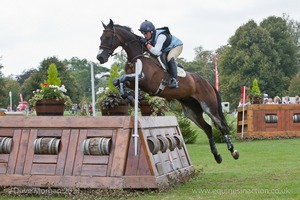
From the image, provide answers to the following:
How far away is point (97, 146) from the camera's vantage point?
27.0 feet

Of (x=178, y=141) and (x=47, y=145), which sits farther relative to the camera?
(x=178, y=141)

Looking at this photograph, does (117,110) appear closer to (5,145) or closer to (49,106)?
(49,106)

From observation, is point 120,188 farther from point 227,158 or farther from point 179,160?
point 227,158

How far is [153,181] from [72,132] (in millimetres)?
1454

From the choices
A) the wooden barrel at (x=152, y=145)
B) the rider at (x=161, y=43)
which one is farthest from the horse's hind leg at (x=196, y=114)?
the wooden barrel at (x=152, y=145)

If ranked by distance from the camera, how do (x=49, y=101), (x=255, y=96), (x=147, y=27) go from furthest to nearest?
(x=255, y=96) → (x=49, y=101) → (x=147, y=27)

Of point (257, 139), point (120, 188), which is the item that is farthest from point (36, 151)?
point (257, 139)

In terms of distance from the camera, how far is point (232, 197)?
755 centimetres

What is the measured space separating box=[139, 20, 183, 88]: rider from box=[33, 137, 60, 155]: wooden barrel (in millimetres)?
2052

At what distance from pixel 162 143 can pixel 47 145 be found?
179 cm

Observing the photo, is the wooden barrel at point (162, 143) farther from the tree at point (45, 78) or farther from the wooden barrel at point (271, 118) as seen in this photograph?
the tree at point (45, 78)

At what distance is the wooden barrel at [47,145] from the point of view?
27.9 feet

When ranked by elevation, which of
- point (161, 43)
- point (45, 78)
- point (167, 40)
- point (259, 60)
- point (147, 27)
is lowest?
point (161, 43)

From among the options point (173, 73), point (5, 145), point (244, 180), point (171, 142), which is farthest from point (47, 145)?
point (244, 180)
